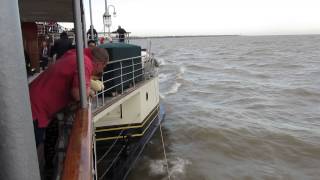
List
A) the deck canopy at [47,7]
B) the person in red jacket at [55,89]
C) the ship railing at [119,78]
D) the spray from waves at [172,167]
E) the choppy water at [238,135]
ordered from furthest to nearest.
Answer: the choppy water at [238,135]
the spray from waves at [172,167]
the ship railing at [119,78]
the deck canopy at [47,7]
the person in red jacket at [55,89]

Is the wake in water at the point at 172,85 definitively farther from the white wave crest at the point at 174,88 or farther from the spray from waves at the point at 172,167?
the spray from waves at the point at 172,167

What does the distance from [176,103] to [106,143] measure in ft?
35.8

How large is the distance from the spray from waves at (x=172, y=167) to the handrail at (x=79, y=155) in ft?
24.6

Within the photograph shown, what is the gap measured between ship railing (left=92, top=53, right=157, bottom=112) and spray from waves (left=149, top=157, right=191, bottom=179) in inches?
88.0

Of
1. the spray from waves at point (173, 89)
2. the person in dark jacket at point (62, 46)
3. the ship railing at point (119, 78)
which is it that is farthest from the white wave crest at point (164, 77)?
the person in dark jacket at point (62, 46)

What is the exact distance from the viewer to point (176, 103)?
20469 millimetres

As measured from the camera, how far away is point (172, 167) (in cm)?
1072

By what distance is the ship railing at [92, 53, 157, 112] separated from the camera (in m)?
7.99

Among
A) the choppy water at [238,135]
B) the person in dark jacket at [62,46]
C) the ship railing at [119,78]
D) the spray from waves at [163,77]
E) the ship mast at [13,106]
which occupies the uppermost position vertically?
the ship mast at [13,106]

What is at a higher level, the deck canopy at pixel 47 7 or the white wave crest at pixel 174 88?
the deck canopy at pixel 47 7

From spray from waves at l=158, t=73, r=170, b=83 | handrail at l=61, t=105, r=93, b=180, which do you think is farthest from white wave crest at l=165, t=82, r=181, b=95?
handrail at l=61, t=105, r=93, b=180

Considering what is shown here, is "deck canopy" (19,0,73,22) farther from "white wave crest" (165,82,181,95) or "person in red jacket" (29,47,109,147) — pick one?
"white wave crest" (165,82,181,95)

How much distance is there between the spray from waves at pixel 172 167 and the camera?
1025 cm

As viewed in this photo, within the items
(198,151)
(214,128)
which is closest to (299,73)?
(214,128)
